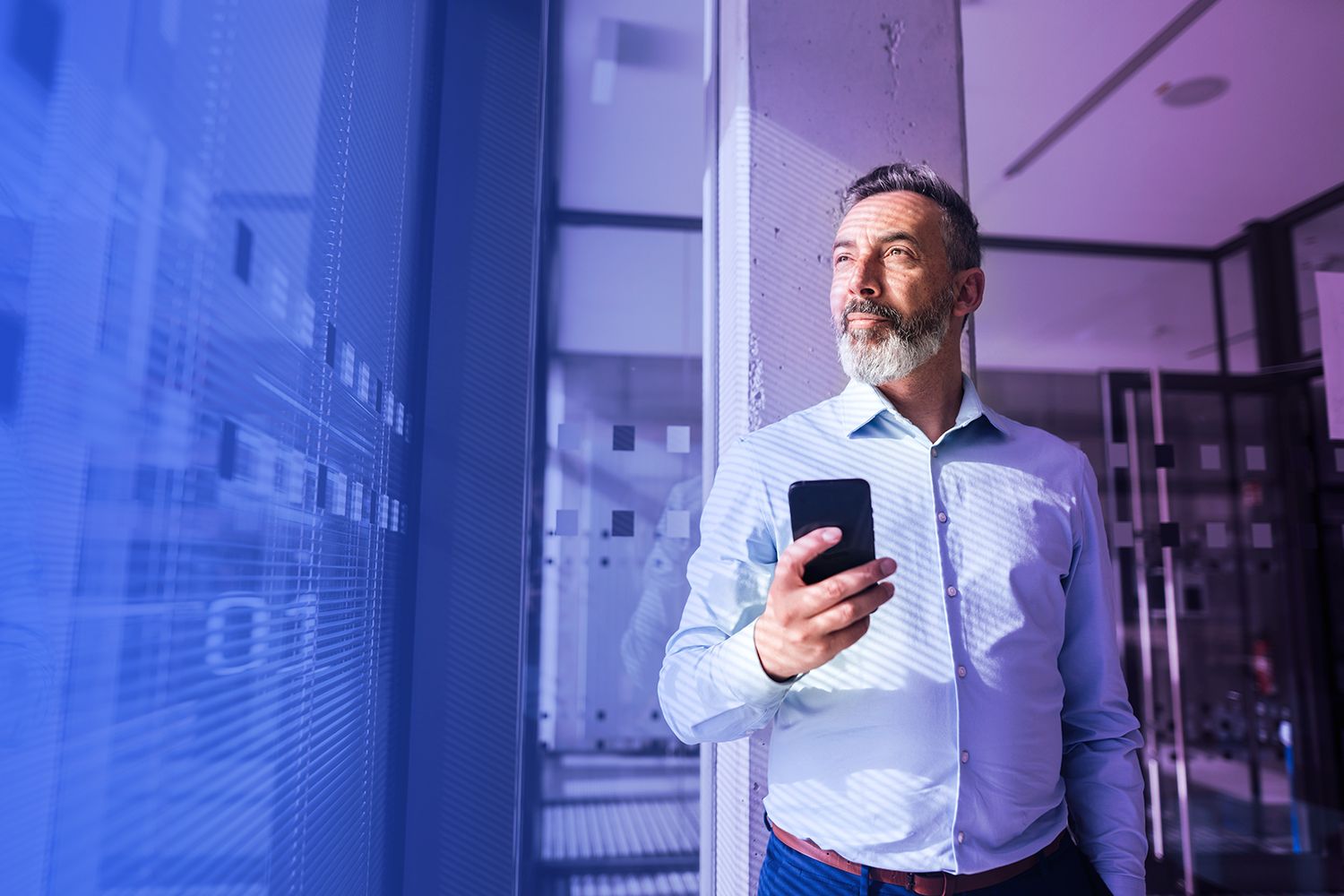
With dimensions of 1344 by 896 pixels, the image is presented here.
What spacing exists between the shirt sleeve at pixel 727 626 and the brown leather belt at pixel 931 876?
216 mm

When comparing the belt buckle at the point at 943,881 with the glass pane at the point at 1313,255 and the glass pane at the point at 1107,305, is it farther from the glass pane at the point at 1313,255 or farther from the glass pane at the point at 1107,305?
the glass pane at the point at 1313,255

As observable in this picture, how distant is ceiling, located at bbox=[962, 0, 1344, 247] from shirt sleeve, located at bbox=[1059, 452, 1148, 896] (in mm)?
2285

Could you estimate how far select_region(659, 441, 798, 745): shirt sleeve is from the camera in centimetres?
107

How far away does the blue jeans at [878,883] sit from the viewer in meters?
1.12

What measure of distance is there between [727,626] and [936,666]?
33 centimetres

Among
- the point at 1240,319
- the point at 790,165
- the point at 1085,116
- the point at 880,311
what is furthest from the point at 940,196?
the point at 1240,319

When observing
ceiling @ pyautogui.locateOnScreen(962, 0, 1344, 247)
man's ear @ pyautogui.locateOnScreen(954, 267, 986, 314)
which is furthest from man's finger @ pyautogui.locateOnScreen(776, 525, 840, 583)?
ceiling @ pyautogui.locateOnScreen(962, 0, 1344, 247)

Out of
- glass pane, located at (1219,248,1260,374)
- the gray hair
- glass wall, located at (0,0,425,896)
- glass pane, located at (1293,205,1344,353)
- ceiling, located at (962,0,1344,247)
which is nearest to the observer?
glass wall, located at (0,0,425,896)

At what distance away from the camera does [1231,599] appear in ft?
11.3

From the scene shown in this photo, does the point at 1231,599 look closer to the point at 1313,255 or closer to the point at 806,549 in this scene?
the point at 1313,255

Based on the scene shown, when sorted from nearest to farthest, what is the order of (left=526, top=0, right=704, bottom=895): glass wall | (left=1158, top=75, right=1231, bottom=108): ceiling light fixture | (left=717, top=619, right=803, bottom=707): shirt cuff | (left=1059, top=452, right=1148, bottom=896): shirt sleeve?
(left=717, top=619, right=803, bottom=707): shirt cuff → (left=1059, top=452, right=1148, bottom=896): shirt sleeve → (left=526, top=0, right=704, bottom=895): glass wall → (left=1158, top=75, right=1231, bottom=108): ceiling light fixture

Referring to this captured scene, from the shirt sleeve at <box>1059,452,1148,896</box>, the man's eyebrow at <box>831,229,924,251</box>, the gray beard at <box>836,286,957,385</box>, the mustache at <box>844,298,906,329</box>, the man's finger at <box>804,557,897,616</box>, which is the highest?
the man's eyebrow at <box>831,229,924,251</box>

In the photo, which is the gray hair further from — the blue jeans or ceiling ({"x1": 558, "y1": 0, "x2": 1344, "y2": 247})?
the blue jeans

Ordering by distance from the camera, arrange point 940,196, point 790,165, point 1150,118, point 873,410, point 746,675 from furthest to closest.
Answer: point 1150,118, point 790,165, point 940,196, point 873,410, point 746,675
